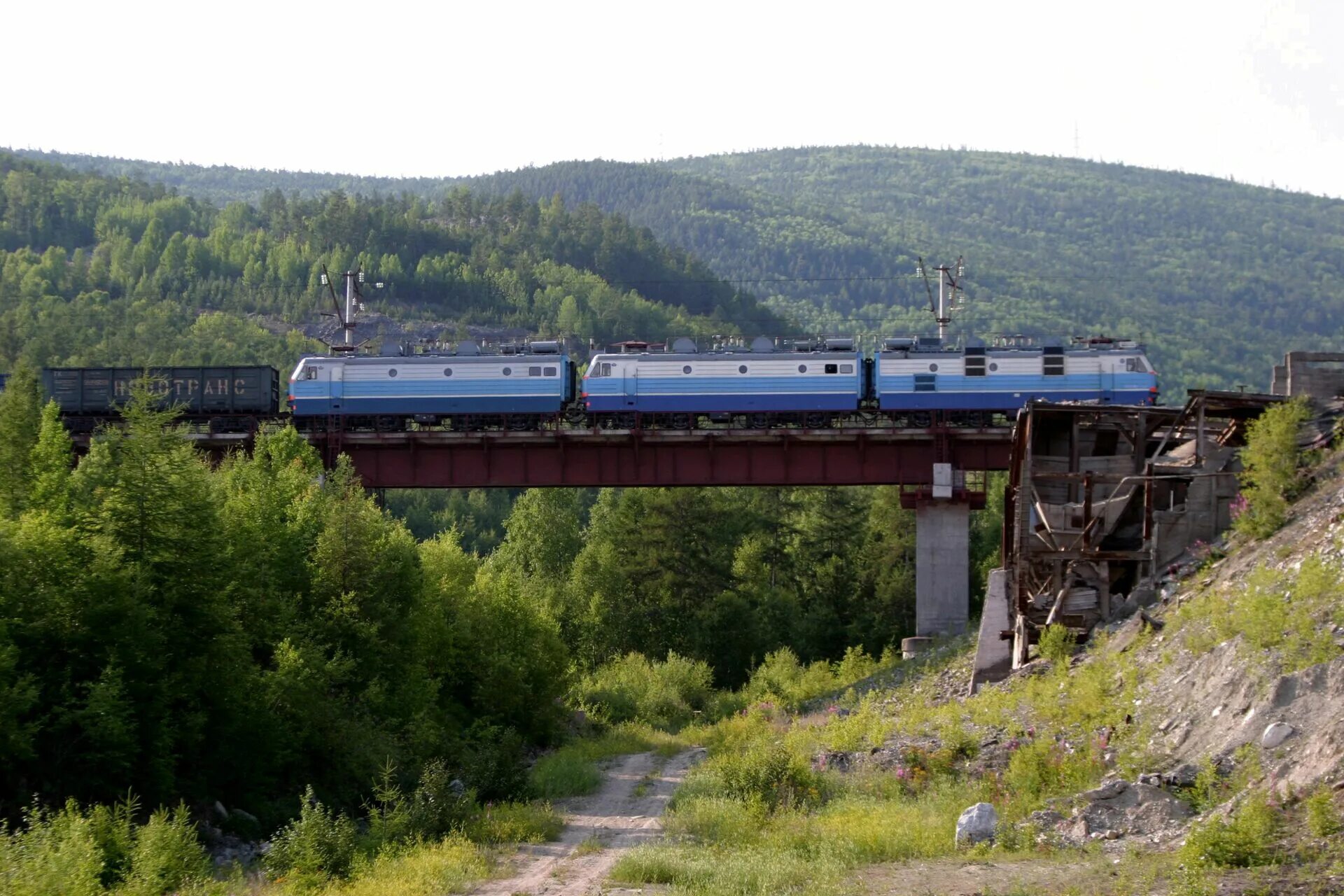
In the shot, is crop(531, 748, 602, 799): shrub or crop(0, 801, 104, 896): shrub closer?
crop(0, 801, 104, 896): shrub

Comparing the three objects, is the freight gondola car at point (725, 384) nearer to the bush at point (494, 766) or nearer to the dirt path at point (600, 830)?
the dirt path at point (600, 830)

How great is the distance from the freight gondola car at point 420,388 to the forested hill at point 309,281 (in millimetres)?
78798

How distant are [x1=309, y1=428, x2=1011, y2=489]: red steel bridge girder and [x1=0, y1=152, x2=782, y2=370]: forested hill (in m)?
83.6

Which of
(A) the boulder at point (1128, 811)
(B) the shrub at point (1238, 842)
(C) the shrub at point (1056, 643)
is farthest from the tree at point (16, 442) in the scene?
(B) the shrub at point (1238, 842)

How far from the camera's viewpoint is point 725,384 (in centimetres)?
5953

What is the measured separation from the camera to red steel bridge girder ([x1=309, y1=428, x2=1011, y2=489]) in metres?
55.6

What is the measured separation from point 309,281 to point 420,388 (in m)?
120

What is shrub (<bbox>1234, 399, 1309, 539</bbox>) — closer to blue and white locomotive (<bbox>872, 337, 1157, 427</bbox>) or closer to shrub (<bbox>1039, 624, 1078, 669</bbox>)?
shrub (<bbox>1039, 624, 1078, 669</bbox>)

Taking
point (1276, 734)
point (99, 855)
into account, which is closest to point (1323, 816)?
point (1276, 734)

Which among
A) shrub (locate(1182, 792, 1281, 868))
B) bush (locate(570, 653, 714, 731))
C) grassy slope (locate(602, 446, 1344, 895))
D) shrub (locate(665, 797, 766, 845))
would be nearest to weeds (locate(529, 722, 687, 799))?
bush (locate(570, 653, 714, 731))

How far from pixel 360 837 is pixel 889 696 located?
22.6m

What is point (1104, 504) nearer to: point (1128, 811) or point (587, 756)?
point (1128, 811)

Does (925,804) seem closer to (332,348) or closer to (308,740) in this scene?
(308,740)

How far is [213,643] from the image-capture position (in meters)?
31.2
